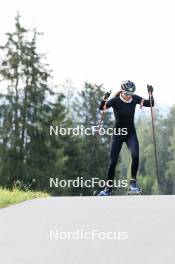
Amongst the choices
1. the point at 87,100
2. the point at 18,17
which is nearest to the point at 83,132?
the point at 87,100

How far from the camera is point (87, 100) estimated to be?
7412 centimetres

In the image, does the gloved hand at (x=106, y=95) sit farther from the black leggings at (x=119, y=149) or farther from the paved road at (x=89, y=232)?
the paved road at (x=89, y=232)

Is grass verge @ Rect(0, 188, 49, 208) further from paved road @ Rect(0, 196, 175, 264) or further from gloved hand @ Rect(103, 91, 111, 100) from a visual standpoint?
gloved hand @ Rect(103, 91, 111, 100)

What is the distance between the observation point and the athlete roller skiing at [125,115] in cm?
1291

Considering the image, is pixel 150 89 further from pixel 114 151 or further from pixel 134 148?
pixel 114 151

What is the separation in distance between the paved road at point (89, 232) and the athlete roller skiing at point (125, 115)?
1.96 meters

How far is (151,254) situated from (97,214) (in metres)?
2.81

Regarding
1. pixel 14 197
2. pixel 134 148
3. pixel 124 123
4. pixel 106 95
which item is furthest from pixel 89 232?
pixel 14 197

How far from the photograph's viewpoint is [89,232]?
27.0 ft

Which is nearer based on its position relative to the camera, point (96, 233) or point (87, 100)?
point (96, 233)

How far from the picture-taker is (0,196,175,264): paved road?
686cm

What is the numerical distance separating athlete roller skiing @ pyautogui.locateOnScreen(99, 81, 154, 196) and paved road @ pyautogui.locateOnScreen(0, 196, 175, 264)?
77.3 inches

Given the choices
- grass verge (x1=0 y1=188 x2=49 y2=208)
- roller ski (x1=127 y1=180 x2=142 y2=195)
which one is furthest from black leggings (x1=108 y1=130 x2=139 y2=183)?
grass verge (x1=0 y1=188 x2=49 y2=208)

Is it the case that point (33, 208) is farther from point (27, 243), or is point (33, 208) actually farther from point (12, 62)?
point (12, 62)
